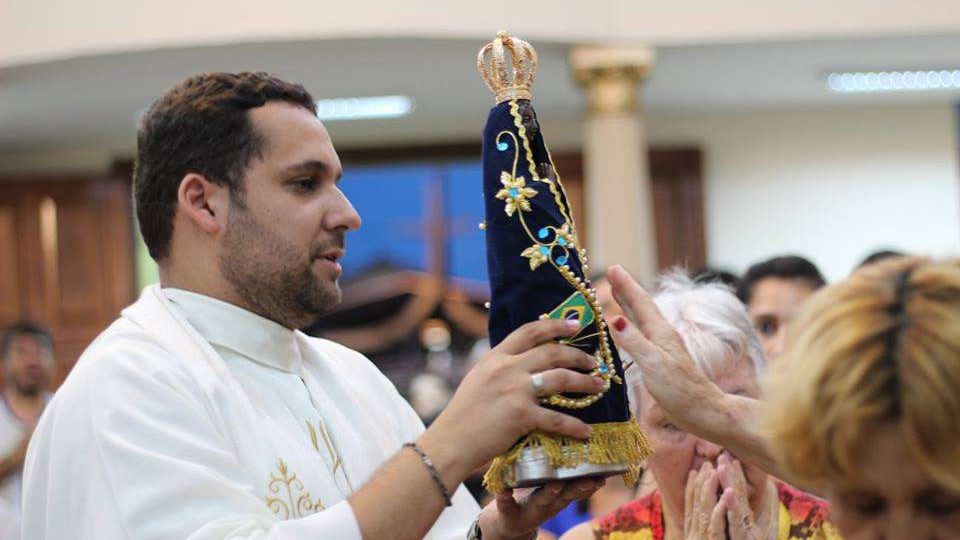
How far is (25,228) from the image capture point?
39.3 ft

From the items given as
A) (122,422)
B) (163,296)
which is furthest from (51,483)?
(163,296)

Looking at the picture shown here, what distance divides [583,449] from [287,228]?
0.65 m

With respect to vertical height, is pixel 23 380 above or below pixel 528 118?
below

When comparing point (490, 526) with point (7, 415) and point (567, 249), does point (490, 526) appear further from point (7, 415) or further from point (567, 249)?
point (7, 415)

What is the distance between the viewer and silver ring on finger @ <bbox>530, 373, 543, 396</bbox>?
2201 millimetres

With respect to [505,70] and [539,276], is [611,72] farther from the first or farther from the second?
[539,276]

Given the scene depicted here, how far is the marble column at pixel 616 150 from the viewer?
945 cm

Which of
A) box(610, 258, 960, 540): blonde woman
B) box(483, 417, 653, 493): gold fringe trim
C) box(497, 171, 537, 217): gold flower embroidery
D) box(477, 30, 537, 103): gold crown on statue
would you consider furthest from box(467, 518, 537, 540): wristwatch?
box(610, 258, 960, 540): blonde woman

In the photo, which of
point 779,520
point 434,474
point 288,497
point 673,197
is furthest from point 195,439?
point 673,197

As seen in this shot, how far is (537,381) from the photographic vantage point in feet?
7.22

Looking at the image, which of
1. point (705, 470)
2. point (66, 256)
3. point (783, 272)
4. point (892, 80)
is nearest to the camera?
point (705, 470)

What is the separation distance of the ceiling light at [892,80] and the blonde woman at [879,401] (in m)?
9.42

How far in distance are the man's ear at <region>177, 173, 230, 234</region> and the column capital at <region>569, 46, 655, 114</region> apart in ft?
23.4

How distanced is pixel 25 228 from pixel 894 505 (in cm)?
1120
